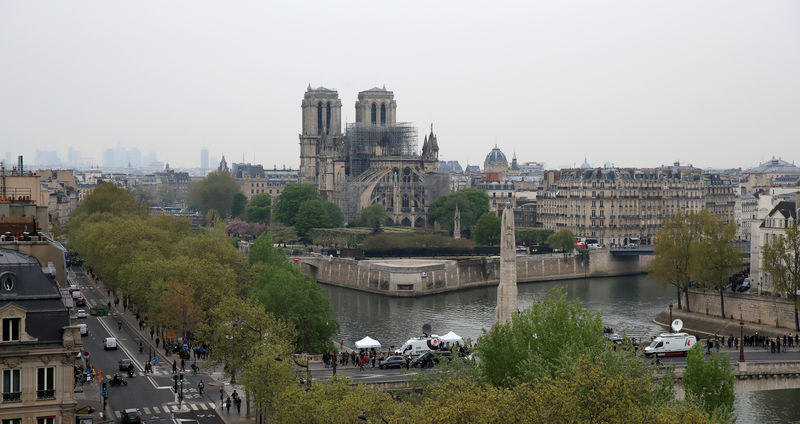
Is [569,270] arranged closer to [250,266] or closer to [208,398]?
[250,266]

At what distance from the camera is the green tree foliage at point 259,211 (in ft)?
478

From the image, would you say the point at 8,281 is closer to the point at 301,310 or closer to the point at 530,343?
the point at 530,343

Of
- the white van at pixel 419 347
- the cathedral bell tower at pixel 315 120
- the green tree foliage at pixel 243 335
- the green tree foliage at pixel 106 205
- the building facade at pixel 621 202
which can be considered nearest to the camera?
the green tree foliage at pixel 243 335

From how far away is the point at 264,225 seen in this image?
13738cm

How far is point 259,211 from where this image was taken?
478 ft

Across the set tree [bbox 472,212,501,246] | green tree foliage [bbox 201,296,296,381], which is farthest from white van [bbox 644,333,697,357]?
tree [bbox 472,212,501,246]

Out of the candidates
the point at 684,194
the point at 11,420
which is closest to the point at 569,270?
the point at 684,194

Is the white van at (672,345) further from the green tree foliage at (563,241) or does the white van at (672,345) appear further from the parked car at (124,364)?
the green tree foliage at (563,241)

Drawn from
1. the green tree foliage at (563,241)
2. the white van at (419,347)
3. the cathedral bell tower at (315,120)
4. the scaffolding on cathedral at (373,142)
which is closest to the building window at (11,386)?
the white van at (419,347)

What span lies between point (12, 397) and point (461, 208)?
3983 inches

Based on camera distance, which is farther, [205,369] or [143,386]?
[205,369]

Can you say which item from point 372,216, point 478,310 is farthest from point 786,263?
point 372,216

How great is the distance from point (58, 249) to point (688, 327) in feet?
139

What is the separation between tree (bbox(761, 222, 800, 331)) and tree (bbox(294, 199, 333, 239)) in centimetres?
6644
